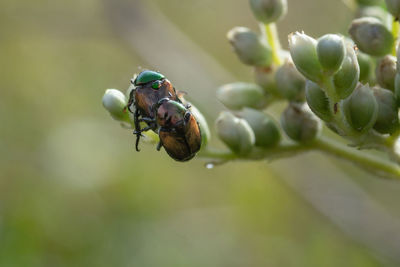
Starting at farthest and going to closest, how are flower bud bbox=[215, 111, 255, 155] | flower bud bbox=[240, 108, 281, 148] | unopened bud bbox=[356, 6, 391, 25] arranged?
unopened bud bbox=[356, 6, 391, 25], flower bud bbox=[240, 108, 281, 148], flower bud bbox=[215, 111, 255, 155]

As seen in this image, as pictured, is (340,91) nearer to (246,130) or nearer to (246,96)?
(246,130)

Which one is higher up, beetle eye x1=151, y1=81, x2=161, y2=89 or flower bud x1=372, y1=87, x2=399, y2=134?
beetle eye x1=151, y1=81, x2=161, y2=89

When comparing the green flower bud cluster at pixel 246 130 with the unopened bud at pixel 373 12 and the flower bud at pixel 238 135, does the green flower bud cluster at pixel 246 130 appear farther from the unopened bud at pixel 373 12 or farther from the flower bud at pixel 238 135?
the unopened bud at pixel 373 12

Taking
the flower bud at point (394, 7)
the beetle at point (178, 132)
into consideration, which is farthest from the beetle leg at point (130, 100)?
the flower bud at point (394, 7)

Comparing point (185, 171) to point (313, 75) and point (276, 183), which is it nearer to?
point (276, 183)

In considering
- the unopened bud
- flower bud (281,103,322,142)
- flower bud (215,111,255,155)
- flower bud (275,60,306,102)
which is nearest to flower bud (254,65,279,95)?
flower bud (275,60,306,102)

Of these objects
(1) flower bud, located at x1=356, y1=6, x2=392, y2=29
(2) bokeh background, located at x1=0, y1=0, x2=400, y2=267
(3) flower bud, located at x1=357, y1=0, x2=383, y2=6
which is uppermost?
(3) flower bud, located at x1=357, y1=0, x2=383, y2=6

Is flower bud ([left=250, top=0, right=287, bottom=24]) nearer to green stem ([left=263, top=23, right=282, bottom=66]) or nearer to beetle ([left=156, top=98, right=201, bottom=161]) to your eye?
green stem ([left=263, top=23, right=282, bottom=66])
